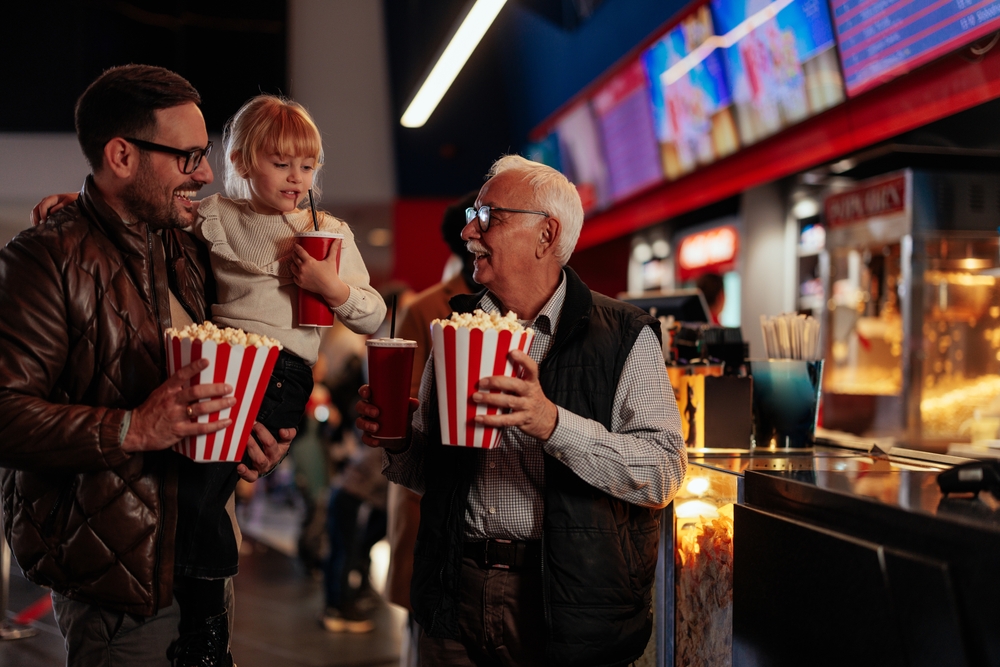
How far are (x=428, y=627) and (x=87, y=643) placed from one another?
25.6 inches

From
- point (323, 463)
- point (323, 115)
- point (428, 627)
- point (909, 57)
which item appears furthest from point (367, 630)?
point (323, 115)

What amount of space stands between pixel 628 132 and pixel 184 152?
18.0ft

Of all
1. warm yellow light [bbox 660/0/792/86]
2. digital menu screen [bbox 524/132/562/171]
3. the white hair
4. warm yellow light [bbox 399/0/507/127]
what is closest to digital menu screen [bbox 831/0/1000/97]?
warm yellow light [bbox 660/0/792/86]

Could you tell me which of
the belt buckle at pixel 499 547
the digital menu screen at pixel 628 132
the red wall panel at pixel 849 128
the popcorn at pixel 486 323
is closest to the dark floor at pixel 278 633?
the belt buckle at pixel 499 547

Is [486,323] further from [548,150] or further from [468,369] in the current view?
[548,150]

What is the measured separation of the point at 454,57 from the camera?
4199 mm

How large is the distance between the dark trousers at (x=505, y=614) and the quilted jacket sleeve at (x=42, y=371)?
752 mm

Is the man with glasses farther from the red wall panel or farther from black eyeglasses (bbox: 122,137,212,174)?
the red wall panel

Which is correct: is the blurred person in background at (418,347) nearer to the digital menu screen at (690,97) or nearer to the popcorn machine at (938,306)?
the digital menu screen at (690,97)

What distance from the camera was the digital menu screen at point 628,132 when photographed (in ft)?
20.7

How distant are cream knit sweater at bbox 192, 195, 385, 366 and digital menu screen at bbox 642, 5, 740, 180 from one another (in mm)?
3816

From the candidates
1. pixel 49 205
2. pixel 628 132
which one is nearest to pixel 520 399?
pixel 49 205

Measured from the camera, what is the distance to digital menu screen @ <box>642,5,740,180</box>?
16.8 ft

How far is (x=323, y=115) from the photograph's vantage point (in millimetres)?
9203
